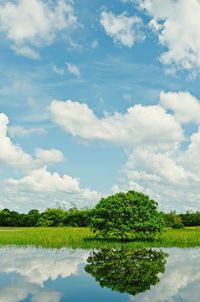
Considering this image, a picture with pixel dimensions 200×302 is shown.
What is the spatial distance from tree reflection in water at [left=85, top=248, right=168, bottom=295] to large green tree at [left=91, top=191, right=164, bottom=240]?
6542 mm

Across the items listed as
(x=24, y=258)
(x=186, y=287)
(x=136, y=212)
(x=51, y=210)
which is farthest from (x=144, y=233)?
(x=51, y=210)

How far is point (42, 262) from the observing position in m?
20.8

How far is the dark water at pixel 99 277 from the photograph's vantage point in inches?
513

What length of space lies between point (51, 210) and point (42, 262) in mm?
58277

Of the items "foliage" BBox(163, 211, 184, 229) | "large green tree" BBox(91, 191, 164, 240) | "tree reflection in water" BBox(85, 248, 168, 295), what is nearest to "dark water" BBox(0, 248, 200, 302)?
"tree reflection in water" BBox(85, 248, 168, 295)

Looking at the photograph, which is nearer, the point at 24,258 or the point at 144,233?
the point at 24,258

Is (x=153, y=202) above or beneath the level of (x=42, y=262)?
above

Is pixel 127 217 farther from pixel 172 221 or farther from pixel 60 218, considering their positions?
pixel 60 218

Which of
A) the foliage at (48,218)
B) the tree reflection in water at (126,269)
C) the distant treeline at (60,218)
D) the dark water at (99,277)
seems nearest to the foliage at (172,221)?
the distant treeline at (60,218)

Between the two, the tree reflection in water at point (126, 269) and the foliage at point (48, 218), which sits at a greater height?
the foliage at point (48, 218)

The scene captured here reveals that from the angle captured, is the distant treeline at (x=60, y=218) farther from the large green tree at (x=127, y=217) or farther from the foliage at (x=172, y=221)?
the large green tree at (x=127, y=217)

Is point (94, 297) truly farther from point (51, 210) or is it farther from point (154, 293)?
point (51, 210)

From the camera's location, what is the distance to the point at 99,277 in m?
16.5

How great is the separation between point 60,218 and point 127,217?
45575 mm
